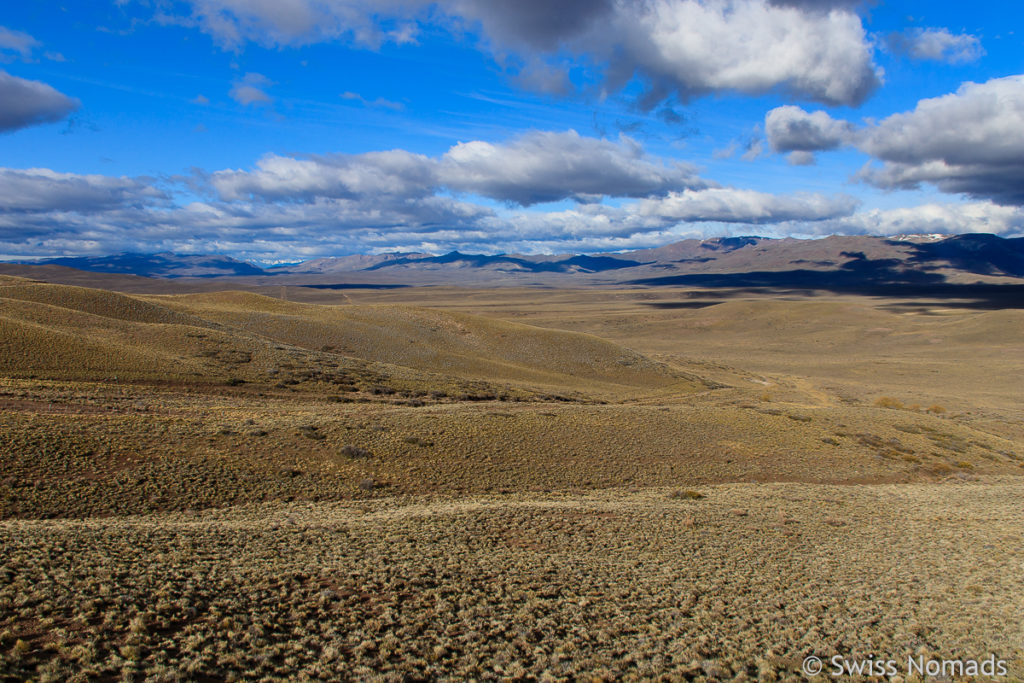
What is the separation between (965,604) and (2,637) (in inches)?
779

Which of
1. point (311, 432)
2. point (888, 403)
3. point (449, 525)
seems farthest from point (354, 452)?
point (888, 403)

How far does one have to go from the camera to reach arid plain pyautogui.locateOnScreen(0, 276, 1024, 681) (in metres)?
10.7

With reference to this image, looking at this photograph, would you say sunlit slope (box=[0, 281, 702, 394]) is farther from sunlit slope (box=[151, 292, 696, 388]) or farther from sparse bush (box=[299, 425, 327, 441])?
sparse bush (box=[299, 425, 327, 441])

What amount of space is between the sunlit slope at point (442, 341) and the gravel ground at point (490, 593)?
37.2 m

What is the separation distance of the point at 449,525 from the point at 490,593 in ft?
14.6

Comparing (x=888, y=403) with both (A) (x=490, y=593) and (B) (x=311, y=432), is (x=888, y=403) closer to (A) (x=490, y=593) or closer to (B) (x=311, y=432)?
(B) (x=311, y=432)

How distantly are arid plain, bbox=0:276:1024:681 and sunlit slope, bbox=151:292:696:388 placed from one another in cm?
1184

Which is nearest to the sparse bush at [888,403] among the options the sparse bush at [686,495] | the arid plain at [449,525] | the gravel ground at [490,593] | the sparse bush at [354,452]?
the arid plain at [449,525]

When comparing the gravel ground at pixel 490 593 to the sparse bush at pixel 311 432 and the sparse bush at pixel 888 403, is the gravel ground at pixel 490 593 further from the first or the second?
the sparse bush at pixel 888 403

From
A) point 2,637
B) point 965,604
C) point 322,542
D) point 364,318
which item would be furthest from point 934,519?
point 364,318

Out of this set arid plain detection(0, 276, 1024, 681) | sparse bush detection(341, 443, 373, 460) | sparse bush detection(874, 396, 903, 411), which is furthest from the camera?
sparse bush detection(874, 396, 903, 411)

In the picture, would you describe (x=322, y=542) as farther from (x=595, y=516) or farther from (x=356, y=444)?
(x=356, y=444)

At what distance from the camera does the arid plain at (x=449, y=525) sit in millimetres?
10695

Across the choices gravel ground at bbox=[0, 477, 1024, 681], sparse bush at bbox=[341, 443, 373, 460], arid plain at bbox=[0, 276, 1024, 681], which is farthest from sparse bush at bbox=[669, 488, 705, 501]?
sparse bush at bbox=[341, 443, 373, 460]
